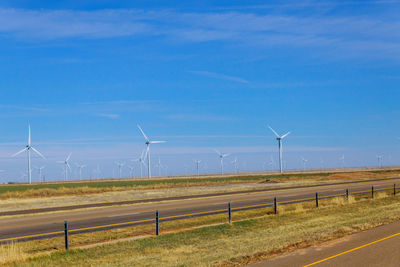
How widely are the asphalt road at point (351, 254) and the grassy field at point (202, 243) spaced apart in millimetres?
847

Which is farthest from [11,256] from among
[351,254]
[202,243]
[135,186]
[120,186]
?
[120,186]

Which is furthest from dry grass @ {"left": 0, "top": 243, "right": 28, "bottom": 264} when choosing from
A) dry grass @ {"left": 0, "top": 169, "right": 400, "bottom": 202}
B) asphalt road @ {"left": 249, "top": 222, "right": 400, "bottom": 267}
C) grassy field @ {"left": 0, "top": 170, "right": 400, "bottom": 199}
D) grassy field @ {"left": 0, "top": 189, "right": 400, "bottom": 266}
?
grassy field @ {"left": 0, "top": 170, "right": 400, "bottom": 199}

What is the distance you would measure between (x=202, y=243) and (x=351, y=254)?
6662 millimetres

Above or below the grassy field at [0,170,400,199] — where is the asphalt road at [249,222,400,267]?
above

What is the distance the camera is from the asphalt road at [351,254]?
12.1 meters

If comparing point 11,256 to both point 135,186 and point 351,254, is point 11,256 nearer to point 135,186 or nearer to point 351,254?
point 351,254

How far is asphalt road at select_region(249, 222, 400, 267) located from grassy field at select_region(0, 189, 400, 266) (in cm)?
85

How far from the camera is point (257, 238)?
18.3 m

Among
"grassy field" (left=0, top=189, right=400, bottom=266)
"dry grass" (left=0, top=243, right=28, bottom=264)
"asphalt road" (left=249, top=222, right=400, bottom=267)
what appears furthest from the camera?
"dry grass" (left=0, top=243, right=28, bottom=264)

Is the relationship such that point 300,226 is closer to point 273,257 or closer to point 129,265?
point 273,257

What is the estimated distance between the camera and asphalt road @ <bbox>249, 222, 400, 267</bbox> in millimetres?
12117

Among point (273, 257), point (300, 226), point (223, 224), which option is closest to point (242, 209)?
point (223, 224)

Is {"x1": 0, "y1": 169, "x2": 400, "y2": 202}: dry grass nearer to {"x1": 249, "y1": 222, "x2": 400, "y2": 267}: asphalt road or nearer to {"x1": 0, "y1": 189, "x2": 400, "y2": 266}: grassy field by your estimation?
{"x1": 0, "y1": 189, "x2": 400, "y2": 266}: grassy field

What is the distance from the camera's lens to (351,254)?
13.3 metres
